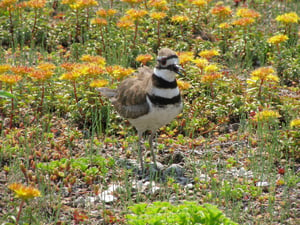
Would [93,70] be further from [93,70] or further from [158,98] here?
[158,98]

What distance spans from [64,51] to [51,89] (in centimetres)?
164

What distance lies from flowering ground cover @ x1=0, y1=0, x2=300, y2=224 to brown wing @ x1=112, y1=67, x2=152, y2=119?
11.6 inches

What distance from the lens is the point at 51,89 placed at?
690 centimetres

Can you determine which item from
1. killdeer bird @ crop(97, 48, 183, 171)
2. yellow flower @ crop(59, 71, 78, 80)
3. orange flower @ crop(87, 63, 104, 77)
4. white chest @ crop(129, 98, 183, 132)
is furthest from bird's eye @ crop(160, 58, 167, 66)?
yellow flower @ crop(59, 71, 78, 80)

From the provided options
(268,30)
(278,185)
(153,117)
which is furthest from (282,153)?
(268,30)

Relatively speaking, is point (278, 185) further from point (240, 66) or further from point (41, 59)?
point (41, 59)

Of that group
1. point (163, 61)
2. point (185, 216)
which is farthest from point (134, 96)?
point (185, 216)

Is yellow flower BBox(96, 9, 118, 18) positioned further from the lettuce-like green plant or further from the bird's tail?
the lettuce-like green plant

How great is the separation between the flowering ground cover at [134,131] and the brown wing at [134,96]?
296mm

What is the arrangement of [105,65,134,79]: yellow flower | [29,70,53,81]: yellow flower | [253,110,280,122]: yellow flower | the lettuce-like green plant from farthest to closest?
[105,65,134,79]: yellow flower → [29,70,53,81]: yellow flower → [253,110,280,122]: yellow flower → the lettuce-like green plant

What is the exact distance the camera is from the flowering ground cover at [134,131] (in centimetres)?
484

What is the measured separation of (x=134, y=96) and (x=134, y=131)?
40.9 inches

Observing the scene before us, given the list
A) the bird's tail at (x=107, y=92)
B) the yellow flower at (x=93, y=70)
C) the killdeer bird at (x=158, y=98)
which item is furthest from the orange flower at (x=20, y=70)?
the killdeer bird at (x=158, y=98)

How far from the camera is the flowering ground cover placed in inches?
190
